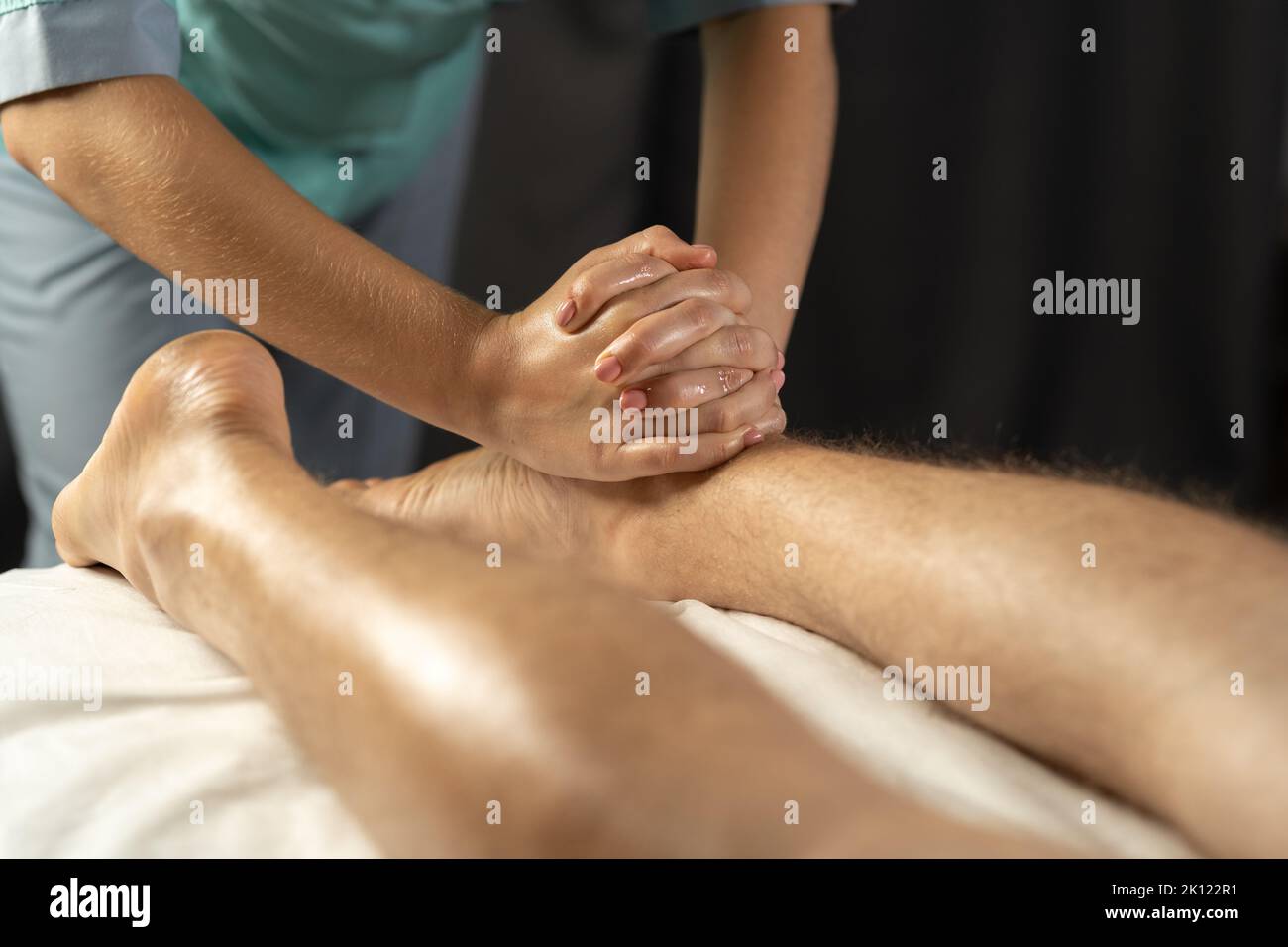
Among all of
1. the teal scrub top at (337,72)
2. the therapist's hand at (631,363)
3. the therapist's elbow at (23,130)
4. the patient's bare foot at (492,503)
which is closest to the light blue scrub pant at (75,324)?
the teal scrub top at (337,72)

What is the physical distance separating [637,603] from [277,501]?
26 cm

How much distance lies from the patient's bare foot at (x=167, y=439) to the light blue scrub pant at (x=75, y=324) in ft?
1.46

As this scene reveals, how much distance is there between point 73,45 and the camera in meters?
0.98

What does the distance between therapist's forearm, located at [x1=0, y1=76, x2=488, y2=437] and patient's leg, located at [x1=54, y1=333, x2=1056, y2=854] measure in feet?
0.87

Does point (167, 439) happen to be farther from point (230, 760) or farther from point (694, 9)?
point (694, 9)

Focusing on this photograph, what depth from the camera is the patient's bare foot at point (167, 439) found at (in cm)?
82

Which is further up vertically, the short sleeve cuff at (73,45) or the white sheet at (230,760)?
the short sleeve cuff at (73,45)

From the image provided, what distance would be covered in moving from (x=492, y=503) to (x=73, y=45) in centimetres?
52

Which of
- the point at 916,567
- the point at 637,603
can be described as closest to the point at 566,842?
the point at 637,603

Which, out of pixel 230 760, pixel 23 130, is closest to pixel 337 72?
pixel 23 130

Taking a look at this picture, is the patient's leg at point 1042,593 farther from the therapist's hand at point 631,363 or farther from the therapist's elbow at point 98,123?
the therapist's elbow at point 98,123

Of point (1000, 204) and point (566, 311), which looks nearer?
point (566, 311)

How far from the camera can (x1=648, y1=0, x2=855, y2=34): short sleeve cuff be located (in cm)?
133
